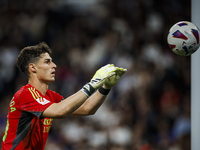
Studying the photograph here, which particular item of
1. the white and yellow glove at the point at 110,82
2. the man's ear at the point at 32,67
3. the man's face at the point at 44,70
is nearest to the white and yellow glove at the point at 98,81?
the white and yellow glove at the point at 110,82

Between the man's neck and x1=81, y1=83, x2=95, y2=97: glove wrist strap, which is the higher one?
the man's neck

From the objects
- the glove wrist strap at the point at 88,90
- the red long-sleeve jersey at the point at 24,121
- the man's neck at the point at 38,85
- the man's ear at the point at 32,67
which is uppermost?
the man's ear at the point at 32,67

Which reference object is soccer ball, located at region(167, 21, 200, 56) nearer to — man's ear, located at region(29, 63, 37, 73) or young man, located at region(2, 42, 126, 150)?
young man, located at region(2, 42, 126, 150)

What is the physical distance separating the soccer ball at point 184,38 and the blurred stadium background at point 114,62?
6.26 feet

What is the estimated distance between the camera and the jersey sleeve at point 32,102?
2124mm

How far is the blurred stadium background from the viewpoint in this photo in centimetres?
448

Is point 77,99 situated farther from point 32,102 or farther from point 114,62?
point 114,62

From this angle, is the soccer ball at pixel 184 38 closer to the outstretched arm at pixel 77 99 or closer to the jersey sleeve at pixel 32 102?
the outstretched arm at pixel 77 99

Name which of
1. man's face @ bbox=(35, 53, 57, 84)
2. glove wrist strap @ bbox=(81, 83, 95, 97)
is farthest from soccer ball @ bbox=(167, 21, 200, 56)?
man's face @ bbox=(35, 53, 57, 84)

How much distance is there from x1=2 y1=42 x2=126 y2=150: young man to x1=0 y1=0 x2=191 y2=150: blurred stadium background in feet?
6.25

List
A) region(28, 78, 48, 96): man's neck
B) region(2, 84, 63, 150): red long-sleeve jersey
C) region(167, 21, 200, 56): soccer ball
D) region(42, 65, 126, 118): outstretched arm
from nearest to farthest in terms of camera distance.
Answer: region(42, 65, 126, 118): outstretched arm < region(2, 84, 63, 150): red long-sleeve jersey < region(28, 78, 48, 96): man's neck < region(167, 21, 200, 56): soccer ball

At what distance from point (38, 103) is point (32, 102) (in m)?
0.06

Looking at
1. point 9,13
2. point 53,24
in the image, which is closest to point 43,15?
point 53,24

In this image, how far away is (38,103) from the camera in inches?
85.1
